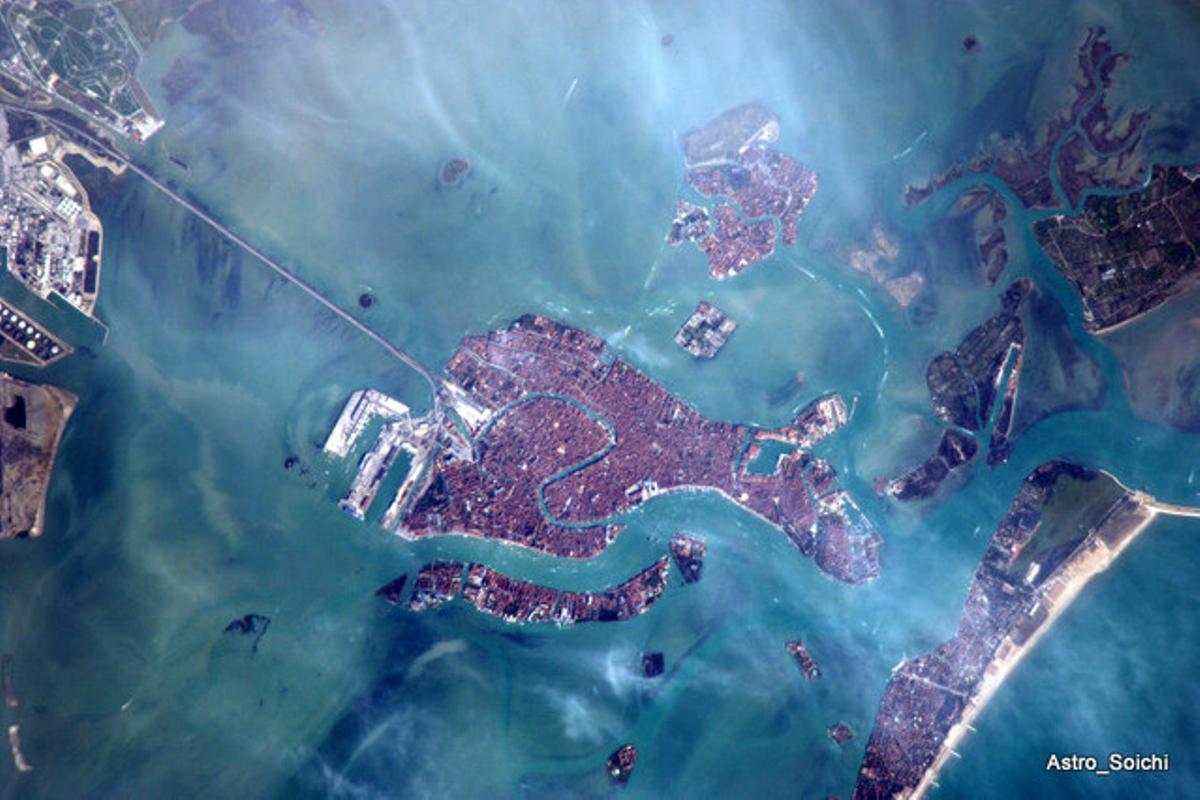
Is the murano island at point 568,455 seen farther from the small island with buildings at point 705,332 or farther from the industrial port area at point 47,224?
the industrial port area at point 47,224

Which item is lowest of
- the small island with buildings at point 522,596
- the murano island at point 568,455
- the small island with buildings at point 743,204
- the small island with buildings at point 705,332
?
the small island with buildings at point 522,596

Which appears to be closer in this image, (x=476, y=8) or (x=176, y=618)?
(x=176, y=618)

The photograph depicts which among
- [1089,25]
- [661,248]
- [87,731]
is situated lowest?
[87,731]

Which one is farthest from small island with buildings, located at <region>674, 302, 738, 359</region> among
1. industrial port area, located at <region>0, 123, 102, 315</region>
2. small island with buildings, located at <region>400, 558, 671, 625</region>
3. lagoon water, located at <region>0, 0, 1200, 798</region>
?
industrial port area, located at <region>0, 123, 102, 315</region>

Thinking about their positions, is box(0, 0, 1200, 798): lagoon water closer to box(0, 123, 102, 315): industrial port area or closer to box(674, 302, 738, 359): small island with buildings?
box(674, 302, 738, 359): small island with buildings

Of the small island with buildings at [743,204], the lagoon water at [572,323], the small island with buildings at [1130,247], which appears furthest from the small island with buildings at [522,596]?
the small island with buildings at [1130,247]

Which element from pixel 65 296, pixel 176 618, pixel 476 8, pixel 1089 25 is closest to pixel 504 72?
pixel 476 8

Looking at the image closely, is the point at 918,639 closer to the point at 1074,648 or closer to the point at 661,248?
the point at 1074,648
